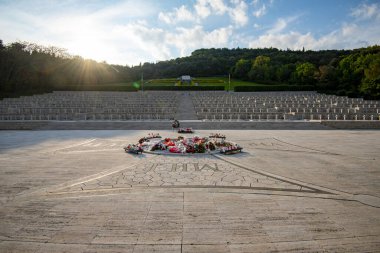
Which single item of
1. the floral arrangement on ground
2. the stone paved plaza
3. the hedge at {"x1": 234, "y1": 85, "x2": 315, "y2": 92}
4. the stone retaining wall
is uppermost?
the hedge at {"x1": 234, "y1": 85, "x2": 315, "y2": 92}

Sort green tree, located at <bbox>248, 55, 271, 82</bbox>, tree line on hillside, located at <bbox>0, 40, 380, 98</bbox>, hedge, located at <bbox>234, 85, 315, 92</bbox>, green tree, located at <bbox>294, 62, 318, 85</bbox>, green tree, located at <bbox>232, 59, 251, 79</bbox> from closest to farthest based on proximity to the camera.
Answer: tree line on hillside, located at <bbox>0, 40, 380, 98</bbox> < hedge, located at <bbox>234, 85, 315, 92</bbox> < green tree, located at <bbox>294, 62, 318, 85</bbox> < green tree, located at <bbox>248, 55, 271, 82</bbox> < green tree, located at <bbox>232, 59, 251, 79</bbox>

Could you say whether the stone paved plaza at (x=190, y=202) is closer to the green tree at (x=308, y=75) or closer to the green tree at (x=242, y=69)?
the green tree at (x=308, y=75)

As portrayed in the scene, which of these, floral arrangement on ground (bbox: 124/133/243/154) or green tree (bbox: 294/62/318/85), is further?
green tree (bbox: 294/62/318/85)

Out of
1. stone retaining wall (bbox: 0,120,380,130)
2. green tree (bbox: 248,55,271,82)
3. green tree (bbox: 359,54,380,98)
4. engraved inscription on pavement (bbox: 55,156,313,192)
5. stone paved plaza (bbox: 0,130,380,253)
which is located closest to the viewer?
stone paved plaza (bbox: 0,130,380,253)

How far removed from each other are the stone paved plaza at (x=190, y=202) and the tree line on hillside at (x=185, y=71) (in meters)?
44.4

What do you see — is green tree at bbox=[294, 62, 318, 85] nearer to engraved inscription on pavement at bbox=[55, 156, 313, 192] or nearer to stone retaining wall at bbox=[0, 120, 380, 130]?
stone retaining wall at bbox=[0, 120, 380, 130]

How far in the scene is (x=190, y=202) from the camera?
21.0 feet

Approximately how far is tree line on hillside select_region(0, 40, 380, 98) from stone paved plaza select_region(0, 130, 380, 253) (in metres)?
44.4

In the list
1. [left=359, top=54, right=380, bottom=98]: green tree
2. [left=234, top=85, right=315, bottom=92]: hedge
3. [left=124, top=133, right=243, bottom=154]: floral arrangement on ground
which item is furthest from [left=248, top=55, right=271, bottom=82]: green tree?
[left=124, top=133, right=243, bottom=154]: floral arrangement on ground

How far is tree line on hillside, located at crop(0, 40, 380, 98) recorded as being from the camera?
174ft

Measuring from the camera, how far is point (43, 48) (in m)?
70.1

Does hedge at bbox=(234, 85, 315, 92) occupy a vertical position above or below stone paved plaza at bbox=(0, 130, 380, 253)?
above

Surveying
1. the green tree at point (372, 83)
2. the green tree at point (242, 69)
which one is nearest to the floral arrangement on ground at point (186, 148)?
the green tree at point (372, 83)

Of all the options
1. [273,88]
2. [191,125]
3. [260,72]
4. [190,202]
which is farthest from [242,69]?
[190,202]
